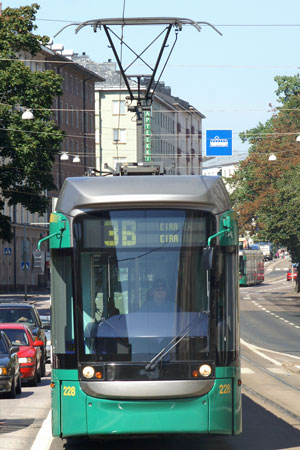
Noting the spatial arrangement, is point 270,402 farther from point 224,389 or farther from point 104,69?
point 104,69

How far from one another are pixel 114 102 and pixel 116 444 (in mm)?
122287

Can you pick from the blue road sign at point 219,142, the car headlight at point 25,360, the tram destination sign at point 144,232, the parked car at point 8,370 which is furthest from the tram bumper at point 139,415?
the blue road sign at point 219,142

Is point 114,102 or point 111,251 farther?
point 114,102

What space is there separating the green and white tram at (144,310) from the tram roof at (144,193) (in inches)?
0.4

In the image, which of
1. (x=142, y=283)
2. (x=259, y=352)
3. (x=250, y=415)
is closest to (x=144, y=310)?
(x=142, y=283)

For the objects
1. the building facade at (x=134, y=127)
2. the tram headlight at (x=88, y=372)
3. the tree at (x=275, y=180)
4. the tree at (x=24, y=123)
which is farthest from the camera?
the building facade at (x=134, y=127)

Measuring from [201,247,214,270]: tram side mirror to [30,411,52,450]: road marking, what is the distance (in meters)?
3.00

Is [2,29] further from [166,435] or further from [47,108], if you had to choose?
[166,435]

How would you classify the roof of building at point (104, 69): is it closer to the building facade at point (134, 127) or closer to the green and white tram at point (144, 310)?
the building facade at point (134, 127)

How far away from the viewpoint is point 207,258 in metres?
11.7

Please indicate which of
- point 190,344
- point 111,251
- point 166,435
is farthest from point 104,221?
point 166,435

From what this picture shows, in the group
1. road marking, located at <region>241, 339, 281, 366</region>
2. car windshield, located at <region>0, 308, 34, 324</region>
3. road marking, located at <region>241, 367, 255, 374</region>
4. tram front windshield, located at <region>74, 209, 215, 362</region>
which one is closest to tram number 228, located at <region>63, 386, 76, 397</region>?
tram front windshield, located at <region>74, 209, 215, 362</region>

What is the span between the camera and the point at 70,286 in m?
12.0

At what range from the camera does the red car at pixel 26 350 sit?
23.8 metres
